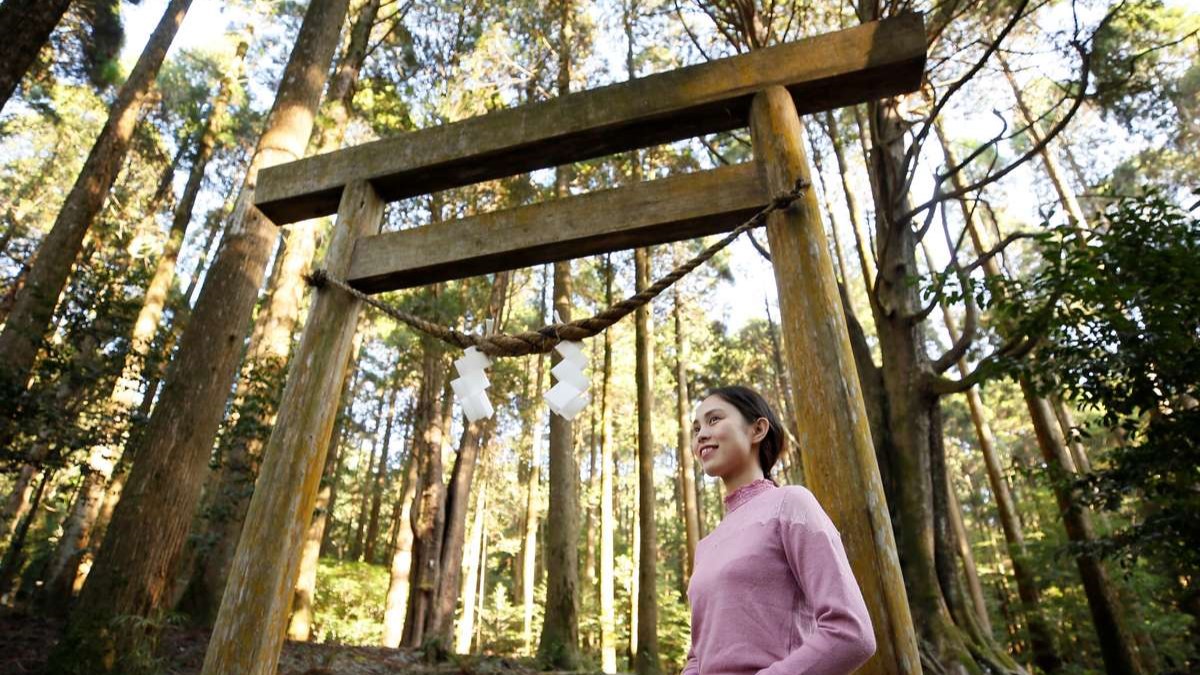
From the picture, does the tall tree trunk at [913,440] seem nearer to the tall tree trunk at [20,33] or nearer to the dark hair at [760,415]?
the dark hair at [760,415]

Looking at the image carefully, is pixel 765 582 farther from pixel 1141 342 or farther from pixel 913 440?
pixel 913 440

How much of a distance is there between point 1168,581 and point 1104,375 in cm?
800

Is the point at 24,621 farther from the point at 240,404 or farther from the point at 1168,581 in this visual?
the point at 1168,581

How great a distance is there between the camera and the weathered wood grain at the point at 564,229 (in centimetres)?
233

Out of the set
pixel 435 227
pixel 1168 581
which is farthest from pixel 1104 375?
pixel 1168 581

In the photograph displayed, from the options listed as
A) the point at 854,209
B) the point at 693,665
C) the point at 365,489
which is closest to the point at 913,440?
the point at 854,209

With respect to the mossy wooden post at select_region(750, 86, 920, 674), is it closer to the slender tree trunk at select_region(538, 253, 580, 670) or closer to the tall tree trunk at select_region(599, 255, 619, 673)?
the slender tree trunk at select_region(538, 253, 580, 670)

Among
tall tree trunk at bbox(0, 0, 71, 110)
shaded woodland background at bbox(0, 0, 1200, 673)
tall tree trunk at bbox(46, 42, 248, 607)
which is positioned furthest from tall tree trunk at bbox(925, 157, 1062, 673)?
tall tree trunk at bbox(46, 42, 248, 607)

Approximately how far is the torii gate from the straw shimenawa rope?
97 millimetres

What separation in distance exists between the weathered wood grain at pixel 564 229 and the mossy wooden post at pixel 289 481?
0.57 ft

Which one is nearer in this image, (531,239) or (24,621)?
(531,239)

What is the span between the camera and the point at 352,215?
9.43 feet

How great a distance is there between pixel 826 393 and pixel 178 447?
4.63 m

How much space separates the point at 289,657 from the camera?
6164mm
